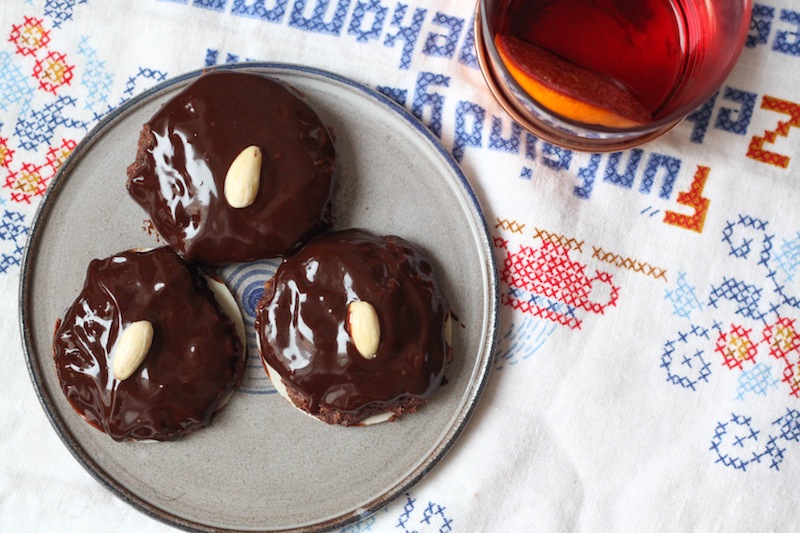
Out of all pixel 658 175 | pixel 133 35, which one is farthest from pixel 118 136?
pixel 658 175

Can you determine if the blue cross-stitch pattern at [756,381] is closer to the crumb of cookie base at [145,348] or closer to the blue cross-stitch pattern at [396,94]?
the blue cross-stitch pattern at [396,94]

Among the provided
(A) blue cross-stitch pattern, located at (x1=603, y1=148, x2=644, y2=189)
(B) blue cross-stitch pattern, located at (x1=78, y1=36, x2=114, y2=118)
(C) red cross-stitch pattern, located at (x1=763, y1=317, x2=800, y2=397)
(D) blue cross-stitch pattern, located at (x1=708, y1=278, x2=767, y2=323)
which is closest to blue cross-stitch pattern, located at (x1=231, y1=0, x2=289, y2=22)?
(B) blue cross-stitch pattern, located at (x1=78, y1=36, x2=114, y2=118)

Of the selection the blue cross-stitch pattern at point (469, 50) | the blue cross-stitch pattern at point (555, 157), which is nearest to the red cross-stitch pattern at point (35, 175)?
the blue cross-stitch pattern at point (469, 50)

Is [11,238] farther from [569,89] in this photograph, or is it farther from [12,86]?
[569,89]

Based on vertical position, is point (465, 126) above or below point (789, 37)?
below

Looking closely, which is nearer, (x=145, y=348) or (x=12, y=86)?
(x=145, y=348)

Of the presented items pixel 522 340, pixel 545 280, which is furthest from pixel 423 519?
pixel 545 280

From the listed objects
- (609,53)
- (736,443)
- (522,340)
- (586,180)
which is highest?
(609,53)
